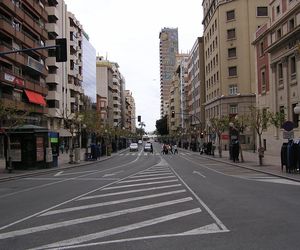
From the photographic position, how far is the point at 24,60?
2381 inches

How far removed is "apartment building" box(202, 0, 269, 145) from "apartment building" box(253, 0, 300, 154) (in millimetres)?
22861

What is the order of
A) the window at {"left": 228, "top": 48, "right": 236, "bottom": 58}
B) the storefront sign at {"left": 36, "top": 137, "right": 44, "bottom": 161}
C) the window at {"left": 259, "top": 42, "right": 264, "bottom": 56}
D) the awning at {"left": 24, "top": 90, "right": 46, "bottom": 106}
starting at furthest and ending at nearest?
the window at {"left": 228, "top": 48, "right": 236, "bottom": 58}, the awning at {"left": 24, "top": 90, "right": 46, "bottom": 106}, the window at {"left": 259, "top": 42, "right": 264, "bottom": 56}, the storefront sign at {"left": 36, "top": 137, "right": 44, "bottom": 161}

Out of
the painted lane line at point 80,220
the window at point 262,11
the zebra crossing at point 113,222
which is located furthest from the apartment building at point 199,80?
the painted lane line at point 80,220

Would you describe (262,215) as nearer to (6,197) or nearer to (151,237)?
(151,237)

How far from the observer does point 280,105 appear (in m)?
50.4

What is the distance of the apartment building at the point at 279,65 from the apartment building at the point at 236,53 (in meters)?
22.9

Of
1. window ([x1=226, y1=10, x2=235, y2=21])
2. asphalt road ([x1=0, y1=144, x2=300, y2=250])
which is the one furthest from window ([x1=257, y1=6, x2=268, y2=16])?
asphalt road ([x1=0, y1=144, x2=300, y2=250])

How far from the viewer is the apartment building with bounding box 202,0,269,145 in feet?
270

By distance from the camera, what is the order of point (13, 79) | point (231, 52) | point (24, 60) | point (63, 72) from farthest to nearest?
point (63, 72) < point (231, 52) < point (24, 60) < point (13, 79)

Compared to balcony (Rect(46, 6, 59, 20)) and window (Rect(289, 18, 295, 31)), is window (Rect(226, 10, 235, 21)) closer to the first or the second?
balcony (Rect(46, 6, 59, 20))

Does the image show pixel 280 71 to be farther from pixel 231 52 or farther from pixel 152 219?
pixel 152 219

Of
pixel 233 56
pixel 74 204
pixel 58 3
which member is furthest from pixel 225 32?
pixel 74 204

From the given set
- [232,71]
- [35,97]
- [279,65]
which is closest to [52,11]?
[35,97]

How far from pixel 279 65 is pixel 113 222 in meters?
42.8
